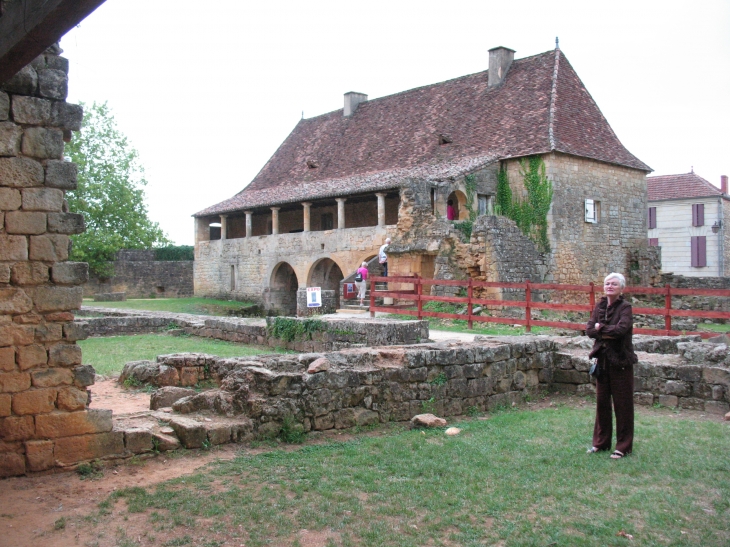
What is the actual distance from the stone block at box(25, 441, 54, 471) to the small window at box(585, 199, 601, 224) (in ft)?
76.6

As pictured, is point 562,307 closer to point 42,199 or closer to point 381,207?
point 42,199

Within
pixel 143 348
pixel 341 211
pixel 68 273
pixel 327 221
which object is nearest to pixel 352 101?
pixel 327 221

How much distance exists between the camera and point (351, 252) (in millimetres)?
29203

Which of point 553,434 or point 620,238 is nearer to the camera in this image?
point 553,434

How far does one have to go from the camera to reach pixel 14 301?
5.91 m

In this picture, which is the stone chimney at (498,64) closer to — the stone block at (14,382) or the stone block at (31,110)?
the stone block at (31,110)

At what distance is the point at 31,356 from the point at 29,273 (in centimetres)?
70

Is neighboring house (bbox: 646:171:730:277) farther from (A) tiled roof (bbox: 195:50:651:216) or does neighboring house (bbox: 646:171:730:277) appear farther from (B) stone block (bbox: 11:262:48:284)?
(B) stone block (bbox: 11:262:48:284)

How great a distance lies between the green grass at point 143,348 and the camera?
13.0 metres

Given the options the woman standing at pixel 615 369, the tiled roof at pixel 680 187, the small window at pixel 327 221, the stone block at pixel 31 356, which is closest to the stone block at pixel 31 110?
the stone block at pixel 31 356

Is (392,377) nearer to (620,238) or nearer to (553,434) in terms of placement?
(553,434)

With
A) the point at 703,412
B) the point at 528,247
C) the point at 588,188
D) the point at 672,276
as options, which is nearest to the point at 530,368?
the point at 703,412

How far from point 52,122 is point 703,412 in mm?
7914

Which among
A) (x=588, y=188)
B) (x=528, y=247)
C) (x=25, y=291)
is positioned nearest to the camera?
(x=25, y=291)
